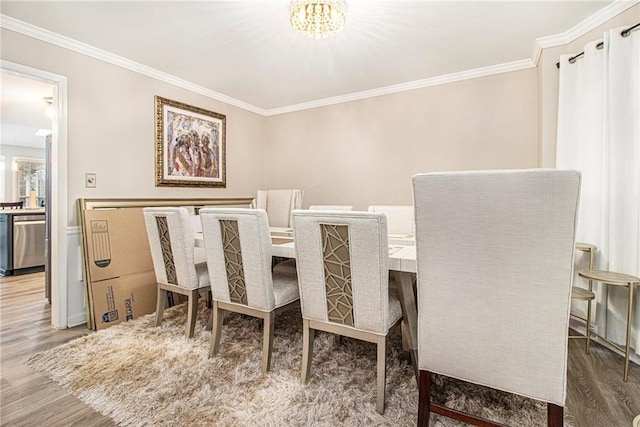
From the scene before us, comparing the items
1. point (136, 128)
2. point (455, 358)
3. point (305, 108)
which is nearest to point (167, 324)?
point (136, 128)

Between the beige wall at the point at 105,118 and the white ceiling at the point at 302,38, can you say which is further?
the beige wall at the point at 105,118

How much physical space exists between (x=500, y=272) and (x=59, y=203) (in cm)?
318

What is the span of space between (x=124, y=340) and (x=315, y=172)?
2.88m

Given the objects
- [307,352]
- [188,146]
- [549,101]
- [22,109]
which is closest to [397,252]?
[307,352]

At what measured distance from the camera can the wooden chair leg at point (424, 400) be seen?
51.0 inches

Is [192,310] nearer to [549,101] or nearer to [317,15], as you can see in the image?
[317,15]

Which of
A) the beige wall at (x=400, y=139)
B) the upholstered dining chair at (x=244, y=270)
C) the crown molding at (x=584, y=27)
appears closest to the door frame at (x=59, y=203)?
the upholstered dining chair at (x=244, y=270)

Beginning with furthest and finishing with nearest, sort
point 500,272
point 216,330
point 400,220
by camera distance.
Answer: point 400,220 < point 216,330 < point 500,272

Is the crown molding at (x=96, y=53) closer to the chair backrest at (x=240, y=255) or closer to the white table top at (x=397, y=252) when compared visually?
the white table top at (x=397, y=252)

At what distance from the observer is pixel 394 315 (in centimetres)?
166

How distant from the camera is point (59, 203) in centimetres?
255

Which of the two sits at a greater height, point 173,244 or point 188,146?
point 188,146

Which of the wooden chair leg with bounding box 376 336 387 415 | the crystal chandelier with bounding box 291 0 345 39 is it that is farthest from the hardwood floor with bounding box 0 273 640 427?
the crystal chandelier with bounding box 291 0 345 39

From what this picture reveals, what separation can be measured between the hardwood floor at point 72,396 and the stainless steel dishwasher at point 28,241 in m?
2.50
